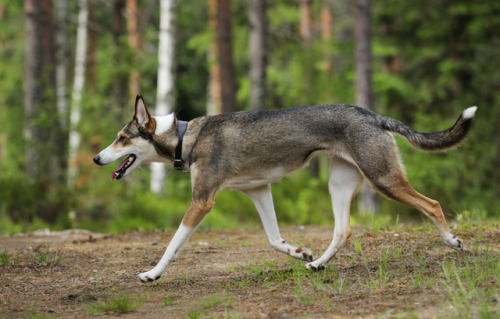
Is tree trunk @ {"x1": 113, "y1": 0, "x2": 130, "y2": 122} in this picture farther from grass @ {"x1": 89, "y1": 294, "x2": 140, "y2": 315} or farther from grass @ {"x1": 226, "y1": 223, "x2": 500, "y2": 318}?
grass @ {"x1": 89, "y1": 294, "x2": 140, "y2": 315}

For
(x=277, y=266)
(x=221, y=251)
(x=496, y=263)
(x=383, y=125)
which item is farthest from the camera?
(x=221, y=251)

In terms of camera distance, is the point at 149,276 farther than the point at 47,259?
No

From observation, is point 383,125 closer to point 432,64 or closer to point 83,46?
point 432,64

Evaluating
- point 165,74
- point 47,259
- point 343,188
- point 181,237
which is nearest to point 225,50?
point 165,74

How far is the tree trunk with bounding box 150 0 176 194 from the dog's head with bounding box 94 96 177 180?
8903mm

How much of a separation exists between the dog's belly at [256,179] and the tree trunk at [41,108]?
8342 millimetres

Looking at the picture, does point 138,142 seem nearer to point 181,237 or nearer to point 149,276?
point 181,237

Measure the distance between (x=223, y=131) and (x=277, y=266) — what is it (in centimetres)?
158

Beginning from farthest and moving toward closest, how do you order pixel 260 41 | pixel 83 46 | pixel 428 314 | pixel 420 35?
pixel 83 46 < pixel 420 35 < pixel 260 41 < pixel 428 314

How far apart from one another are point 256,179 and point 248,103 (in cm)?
1367

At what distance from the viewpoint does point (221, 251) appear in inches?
308

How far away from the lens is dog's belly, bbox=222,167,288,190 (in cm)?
657

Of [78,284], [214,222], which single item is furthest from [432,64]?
[78,284]

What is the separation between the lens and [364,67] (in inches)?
591
